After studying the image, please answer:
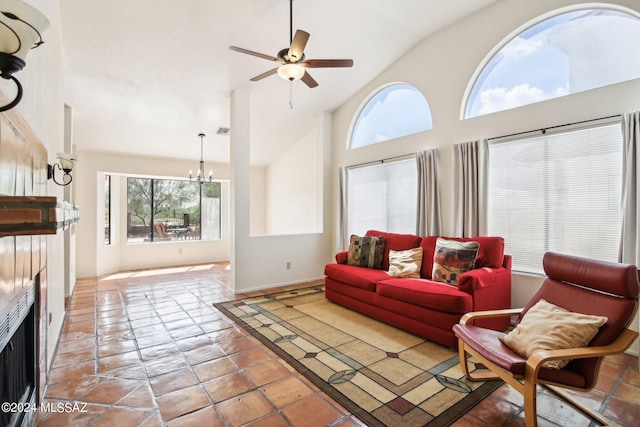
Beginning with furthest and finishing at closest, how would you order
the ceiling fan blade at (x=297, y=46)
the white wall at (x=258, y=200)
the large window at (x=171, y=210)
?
the white wall at (x=258, y=200) → the large window at (x=171, y=210) → the ceiling fan blade at (x=297, y=46)

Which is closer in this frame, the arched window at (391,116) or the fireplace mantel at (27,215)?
the fireplace mantel at (27,215)

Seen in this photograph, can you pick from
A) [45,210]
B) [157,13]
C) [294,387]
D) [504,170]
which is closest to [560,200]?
[504,170]

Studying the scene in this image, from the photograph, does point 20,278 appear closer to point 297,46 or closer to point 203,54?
point 297,46

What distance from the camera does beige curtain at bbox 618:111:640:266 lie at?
266 centimetres

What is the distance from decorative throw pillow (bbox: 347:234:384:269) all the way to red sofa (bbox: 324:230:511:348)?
173 millimetres

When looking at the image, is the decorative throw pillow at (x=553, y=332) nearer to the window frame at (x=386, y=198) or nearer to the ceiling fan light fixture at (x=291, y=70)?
the window frame at (x=386, y=198)

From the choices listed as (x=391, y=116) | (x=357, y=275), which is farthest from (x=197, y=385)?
(x=391, y=116)

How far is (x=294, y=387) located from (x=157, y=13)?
388 cm

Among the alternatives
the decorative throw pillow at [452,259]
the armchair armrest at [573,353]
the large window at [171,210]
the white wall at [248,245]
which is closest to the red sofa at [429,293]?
the decorative throw pillow at [452,259]

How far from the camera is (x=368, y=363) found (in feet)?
8.41

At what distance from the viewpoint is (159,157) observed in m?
6.77

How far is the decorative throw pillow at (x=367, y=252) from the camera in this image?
169 inches

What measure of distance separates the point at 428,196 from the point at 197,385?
352 cm

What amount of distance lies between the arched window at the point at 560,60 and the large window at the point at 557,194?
1.63ft
